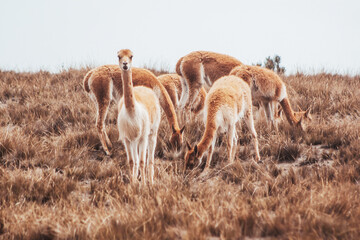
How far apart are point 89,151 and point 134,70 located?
1.71 m

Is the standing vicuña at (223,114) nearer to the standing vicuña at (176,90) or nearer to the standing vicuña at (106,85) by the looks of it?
the standing vicuña at (106,85)

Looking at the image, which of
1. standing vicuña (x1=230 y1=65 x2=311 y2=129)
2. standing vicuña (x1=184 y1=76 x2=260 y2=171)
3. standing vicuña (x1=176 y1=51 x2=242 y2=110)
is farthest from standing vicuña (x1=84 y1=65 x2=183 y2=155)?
standing vicuña (x1=176 y1=51 x2=242 y2=110)

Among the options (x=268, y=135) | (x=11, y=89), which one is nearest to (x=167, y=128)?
(x=268, y=135)

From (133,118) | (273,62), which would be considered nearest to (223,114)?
(133,118)

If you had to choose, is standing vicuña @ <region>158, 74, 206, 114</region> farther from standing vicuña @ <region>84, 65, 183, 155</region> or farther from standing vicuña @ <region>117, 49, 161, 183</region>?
standing vicuña @ <region>117, 49, 161, 183</region>

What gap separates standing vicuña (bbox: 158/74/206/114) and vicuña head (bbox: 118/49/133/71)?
13.0 ft

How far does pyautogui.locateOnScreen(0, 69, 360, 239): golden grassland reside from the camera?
2.93 metres

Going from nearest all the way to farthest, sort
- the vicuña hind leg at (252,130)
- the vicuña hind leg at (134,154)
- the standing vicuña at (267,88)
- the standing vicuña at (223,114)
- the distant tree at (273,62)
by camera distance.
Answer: the vicuña hind leg at (134,154) < the standing vicuña at (223,114) < the vicuña hind leg at (252,130) < the standing vicuña at (267,88) < the distant tree at (273,62)

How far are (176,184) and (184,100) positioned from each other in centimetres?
450

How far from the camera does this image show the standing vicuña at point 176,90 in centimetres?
833

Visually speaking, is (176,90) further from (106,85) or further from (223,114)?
(223,114)

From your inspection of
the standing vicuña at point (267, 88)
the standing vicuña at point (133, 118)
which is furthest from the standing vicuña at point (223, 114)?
the standing vicuña at point (267, 88)

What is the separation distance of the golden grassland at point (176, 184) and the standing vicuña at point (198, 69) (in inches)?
58.0

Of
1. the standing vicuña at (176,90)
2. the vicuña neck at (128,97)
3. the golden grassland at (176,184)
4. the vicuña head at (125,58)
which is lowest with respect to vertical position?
the golden grassland at (176,184)
